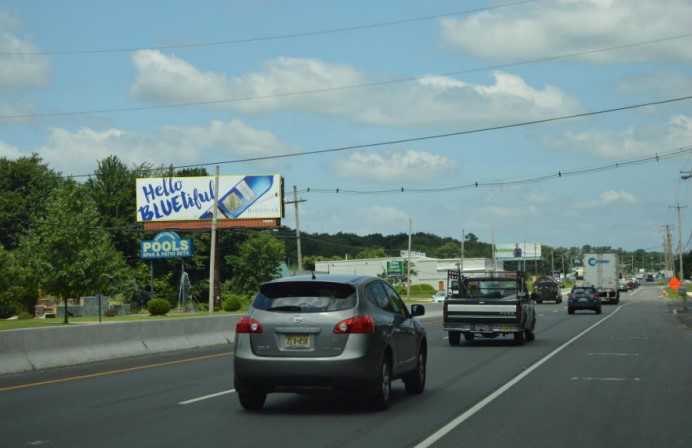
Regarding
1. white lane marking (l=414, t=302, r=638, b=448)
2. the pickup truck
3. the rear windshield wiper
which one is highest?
the rear windshield wiper

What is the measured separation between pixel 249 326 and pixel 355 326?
1379mm

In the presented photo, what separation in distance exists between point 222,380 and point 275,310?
17.6 ft

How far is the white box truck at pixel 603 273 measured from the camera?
76438 millimetres

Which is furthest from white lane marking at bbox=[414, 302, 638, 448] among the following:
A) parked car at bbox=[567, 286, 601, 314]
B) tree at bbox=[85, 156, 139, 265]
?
tree at bbox=[85, 156, 139, 265]

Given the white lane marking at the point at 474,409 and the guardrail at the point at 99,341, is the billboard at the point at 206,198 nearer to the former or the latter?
the guardrail at the point at 99,341

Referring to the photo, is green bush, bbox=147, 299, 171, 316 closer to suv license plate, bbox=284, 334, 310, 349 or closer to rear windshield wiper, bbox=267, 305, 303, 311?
rear windshield wiper, bbox=267, 305, 303, 311

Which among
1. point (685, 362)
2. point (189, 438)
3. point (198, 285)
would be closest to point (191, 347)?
point (685, 362)

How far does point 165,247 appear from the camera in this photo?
230 feet

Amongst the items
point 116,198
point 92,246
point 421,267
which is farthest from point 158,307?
point 421,267

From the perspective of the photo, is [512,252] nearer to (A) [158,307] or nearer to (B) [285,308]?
(A) [158,307]

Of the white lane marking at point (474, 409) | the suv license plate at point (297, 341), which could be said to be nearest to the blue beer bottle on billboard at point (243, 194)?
the white lane marking at point (474, 409)

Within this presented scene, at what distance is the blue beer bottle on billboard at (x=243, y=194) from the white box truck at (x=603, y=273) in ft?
83.1

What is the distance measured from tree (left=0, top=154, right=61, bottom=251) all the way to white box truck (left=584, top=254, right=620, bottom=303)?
48.3 m

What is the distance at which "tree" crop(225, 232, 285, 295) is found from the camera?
347 ft
